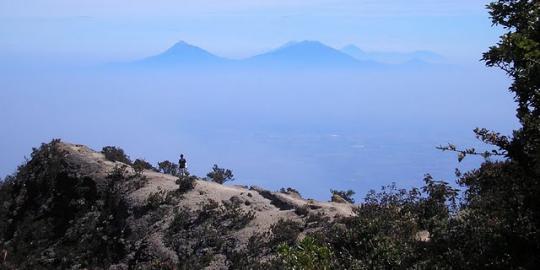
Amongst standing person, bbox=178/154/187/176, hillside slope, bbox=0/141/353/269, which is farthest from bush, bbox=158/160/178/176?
hillside slope, bbox=0/141/353/269

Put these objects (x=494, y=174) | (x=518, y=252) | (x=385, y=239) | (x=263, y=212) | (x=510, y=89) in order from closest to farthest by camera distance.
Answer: (x=518, y=252), (x=510, y=89), (x=494, y=174), (x=385, y=239), (x=263, y=212)

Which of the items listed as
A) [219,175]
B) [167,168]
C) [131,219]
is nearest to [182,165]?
[167,168]

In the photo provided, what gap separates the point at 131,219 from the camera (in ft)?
82.3

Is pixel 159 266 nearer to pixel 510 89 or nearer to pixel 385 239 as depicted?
pixel 385 239

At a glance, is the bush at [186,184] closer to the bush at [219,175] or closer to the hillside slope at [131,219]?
the hillside slope at [131,219]

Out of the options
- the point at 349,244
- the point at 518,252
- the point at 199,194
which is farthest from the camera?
the point at 199,194

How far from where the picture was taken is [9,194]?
30969 mm

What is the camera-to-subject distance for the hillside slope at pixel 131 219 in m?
21.5

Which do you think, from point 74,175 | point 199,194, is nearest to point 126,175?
point 74,175

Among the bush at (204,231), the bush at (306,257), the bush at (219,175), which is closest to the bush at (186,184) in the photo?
the bush at (204,231)

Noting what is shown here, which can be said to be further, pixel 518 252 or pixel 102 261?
pixel 102 261

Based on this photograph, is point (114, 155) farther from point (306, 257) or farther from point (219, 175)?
point (306, 257)

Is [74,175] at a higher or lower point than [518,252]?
lower

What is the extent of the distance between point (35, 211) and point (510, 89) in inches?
993
